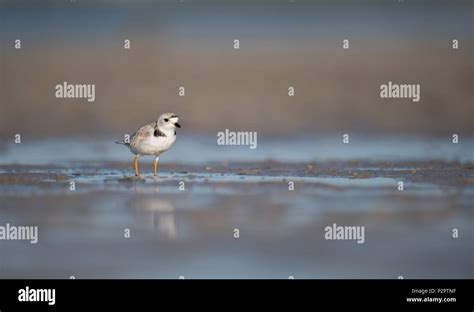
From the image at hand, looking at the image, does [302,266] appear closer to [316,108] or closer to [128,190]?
[128,190]

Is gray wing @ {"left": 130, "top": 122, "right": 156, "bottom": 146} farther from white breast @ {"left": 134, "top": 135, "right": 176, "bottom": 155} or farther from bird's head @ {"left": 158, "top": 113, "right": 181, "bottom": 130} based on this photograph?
bird's head @ {"left": 158, "top": 113, "right": 181, "bottom": 130}

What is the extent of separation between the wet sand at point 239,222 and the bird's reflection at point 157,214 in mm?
15

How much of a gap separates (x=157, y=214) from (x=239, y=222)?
1006 millimetres

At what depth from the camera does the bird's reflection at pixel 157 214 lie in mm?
8523

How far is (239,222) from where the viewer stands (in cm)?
880

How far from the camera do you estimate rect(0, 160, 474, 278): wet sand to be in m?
7.51

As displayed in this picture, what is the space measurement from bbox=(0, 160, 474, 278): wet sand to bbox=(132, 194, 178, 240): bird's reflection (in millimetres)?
15
